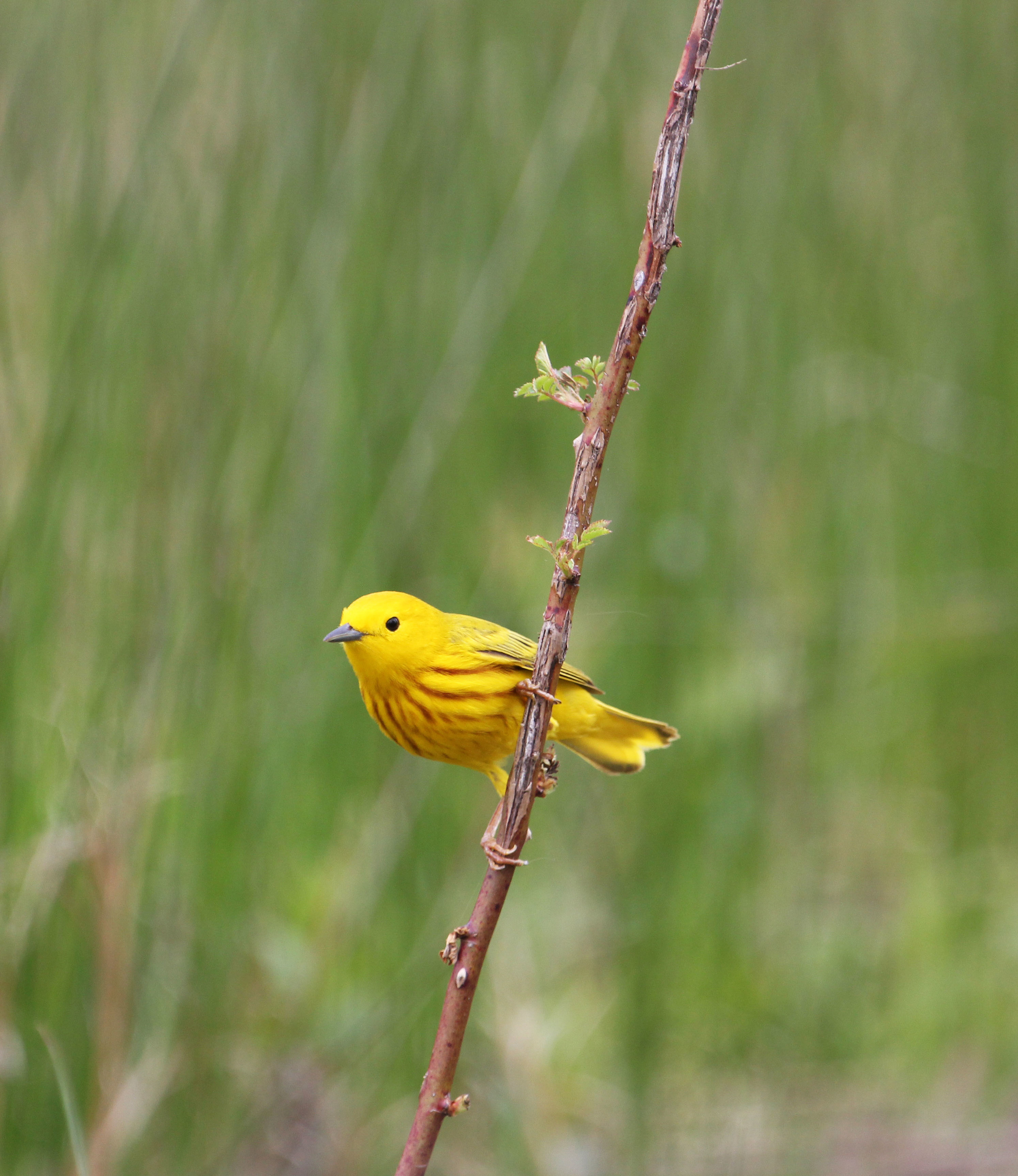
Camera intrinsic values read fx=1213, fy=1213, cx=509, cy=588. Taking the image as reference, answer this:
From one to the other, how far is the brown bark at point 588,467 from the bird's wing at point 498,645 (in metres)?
0.85

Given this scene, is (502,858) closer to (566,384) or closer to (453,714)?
(566,384)

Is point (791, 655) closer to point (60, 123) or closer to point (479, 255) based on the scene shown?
point (479, 255)

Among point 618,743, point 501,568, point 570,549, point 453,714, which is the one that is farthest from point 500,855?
point 501,568

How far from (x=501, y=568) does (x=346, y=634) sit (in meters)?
1.44

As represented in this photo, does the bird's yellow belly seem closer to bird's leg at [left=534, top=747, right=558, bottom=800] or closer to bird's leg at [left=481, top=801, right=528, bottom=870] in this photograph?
bird's leg at [left=534, top=747, right=558, bottom=800]

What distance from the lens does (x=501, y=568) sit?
330cm

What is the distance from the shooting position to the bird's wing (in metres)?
2.01

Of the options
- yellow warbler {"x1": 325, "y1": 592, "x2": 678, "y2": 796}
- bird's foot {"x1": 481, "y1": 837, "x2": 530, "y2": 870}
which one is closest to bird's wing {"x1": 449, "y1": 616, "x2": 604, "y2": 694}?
yellow warbler {"x1": 325, "y1": 592, "x2": 678, "y2": 796}

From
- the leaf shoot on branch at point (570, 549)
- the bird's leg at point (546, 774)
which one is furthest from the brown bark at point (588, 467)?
the bird's leg at point (546, 774)

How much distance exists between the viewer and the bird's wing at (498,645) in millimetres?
2012

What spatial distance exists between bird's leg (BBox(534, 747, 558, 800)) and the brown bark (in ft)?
0.35

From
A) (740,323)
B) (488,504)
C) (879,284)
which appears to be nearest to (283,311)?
(488,504)

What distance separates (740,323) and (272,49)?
54.5 inches

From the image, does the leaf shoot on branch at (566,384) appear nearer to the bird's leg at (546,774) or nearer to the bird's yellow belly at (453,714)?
the bird's leg at (546,774)
